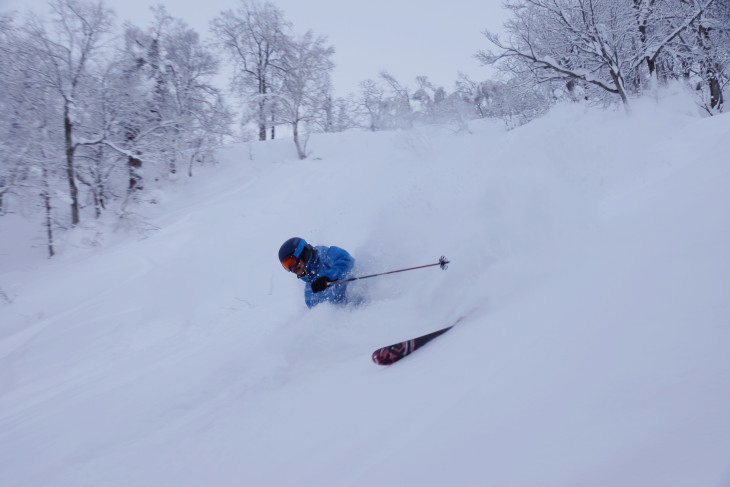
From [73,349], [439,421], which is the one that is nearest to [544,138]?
[439,421]

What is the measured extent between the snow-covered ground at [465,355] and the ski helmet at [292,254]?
728 mm

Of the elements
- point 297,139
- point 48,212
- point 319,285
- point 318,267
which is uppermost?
point 297,139

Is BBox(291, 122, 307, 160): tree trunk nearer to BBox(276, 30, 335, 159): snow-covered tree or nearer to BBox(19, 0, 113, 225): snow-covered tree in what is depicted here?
BBox(276, 30, 335, 159): snow-covered tree

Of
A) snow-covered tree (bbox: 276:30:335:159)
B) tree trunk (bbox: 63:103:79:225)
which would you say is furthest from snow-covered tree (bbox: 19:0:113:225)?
snow-covered tree (bbox: 276:30:335:159)

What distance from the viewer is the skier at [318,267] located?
5.12m

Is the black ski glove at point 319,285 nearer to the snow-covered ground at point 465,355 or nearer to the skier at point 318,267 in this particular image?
the skier at point 318,267

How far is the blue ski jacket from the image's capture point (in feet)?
17.5

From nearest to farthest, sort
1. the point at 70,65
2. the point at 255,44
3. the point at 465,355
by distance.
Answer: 1. the point at 465,355
2. the point at 70,65
3. the point at 255,44

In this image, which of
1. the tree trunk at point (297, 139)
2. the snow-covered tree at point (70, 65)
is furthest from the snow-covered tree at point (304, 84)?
the snow-covered tree at point (70, 65)

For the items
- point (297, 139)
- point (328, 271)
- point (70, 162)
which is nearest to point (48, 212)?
point (70, 162)

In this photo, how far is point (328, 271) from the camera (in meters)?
5.39

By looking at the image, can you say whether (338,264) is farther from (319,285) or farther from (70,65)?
(70,65)

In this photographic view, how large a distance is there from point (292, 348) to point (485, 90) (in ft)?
109

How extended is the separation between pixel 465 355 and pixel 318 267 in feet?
10.9
